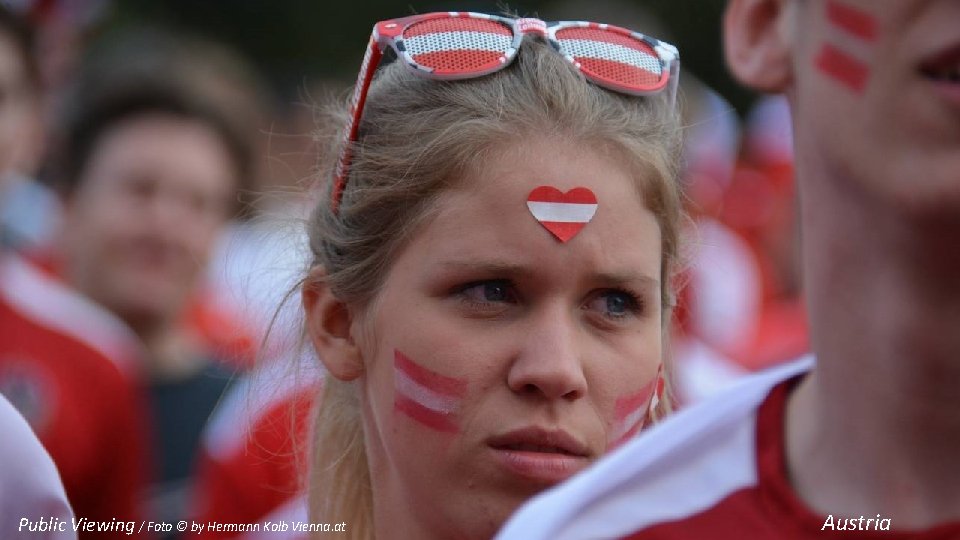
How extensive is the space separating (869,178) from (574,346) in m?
0.89

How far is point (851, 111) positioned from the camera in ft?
6.01

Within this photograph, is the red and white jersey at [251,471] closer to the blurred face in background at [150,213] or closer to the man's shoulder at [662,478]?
the blurred face in background at [150,213]

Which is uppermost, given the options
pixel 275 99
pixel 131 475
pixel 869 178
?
pixel 869 178

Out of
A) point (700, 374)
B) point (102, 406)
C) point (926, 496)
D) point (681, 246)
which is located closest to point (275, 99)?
point (700, 374)

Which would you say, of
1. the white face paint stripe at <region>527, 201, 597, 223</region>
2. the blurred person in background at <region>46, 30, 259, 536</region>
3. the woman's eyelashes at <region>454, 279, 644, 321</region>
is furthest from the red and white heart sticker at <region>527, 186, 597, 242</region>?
the blurred person in background at <region>46, 30, 259, 536</region>

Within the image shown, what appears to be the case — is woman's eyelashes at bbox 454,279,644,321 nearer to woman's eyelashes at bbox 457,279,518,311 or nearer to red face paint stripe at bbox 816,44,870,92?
woman's eyelashes at bbox 457,279,518,311

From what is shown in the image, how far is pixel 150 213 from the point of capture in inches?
236

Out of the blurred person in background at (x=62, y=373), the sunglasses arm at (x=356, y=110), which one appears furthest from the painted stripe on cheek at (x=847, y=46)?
the blurred person in background at (x=62, y=373)

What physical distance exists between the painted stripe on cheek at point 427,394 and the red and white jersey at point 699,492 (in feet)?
2.01

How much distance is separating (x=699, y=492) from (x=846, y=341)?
0.95ft

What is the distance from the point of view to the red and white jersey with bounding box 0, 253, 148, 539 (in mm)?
5020

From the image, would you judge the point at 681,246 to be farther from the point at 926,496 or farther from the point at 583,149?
the point at 926,496

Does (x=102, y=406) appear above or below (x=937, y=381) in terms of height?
below

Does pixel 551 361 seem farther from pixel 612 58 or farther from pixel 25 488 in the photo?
pixel 25 488
